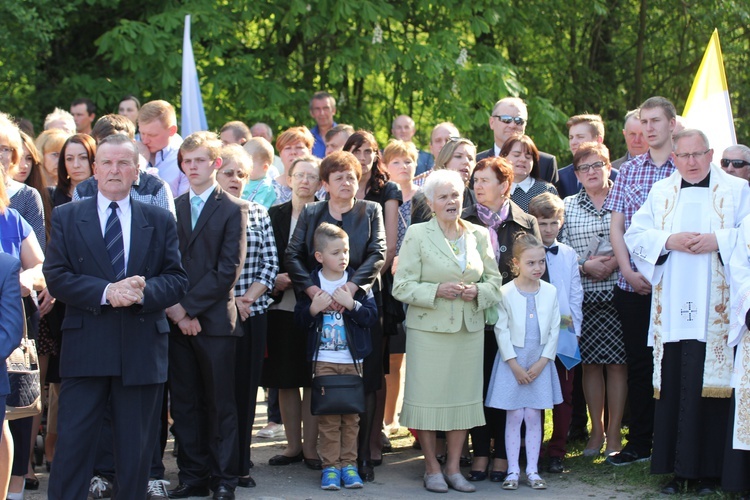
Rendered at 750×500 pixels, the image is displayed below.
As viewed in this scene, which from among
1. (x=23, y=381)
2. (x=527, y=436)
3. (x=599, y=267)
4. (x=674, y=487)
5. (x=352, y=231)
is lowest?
(x=674, y=487)

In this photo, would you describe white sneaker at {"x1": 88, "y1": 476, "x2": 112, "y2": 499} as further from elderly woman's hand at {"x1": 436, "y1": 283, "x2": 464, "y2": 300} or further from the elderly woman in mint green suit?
elderly woman's hand at {"x1": 436, "y1": 283, "x2": 464, "y2": 300}

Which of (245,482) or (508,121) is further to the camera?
(508,121)

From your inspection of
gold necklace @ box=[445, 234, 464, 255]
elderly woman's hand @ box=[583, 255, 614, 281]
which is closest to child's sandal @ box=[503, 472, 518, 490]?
gold necklace @ box=[445, 234, 464, 255]

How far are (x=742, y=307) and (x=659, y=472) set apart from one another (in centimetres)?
125

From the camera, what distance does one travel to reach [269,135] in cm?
1098

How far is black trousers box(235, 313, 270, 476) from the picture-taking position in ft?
22.5

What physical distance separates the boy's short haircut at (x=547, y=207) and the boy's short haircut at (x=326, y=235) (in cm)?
147

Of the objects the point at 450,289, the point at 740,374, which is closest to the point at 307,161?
the point at 450,289

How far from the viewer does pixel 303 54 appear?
1445 cm

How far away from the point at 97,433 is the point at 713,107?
555cm

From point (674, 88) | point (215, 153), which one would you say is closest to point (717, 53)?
point (215, 153)

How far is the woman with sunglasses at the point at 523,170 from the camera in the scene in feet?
26.3

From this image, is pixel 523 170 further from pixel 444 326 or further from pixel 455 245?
pixel 444 326

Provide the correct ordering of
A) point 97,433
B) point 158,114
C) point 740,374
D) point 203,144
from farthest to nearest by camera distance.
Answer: point 158,114, point 203,144, point 740,374, point 97,433
